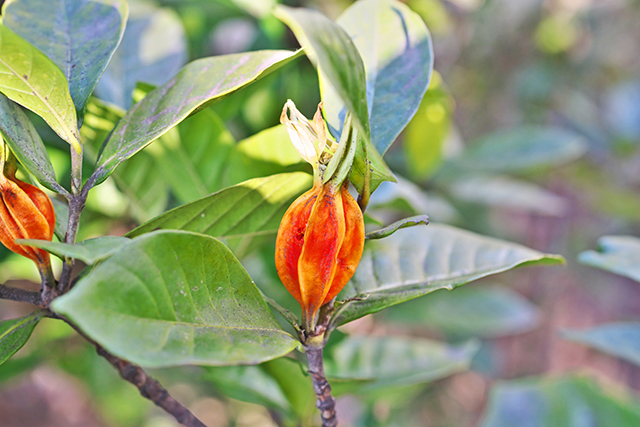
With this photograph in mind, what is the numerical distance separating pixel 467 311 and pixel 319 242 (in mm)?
1280

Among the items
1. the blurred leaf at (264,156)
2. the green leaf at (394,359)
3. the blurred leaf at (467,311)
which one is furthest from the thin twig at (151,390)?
the blurred leaf at (467,311)

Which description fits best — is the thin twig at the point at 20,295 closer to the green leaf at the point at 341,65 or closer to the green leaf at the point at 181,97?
the green leaf at the point at 181,97

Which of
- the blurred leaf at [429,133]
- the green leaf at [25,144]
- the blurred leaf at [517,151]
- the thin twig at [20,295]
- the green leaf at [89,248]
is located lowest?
the blurred leaf at [517,151]

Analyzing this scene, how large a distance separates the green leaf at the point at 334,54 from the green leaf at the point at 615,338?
812 mm

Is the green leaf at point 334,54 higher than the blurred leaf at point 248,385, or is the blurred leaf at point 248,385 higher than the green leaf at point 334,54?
the green leaf at point 334,54

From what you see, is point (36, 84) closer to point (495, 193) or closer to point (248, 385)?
point (248, 385)

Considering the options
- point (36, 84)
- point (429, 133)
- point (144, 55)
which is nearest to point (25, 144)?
point (36, 84)

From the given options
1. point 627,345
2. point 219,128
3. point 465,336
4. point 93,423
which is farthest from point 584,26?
point 93,423

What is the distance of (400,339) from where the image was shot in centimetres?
109

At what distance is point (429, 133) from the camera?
1200 mm

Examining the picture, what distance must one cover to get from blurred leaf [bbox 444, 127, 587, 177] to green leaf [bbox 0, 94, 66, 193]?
3.78 feet

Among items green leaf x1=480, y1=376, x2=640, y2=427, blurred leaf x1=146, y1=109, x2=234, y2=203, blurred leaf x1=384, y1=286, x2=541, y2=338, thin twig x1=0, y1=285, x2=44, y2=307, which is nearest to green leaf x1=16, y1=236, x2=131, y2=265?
thin twig x1=0, y1=285, x2=44, y2=307

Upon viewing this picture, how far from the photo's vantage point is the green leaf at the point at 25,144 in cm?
41

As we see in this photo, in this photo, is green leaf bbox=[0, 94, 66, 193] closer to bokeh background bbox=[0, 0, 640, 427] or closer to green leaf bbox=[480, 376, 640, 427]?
bokeh background bbox=[0, 0, 640, 427]
